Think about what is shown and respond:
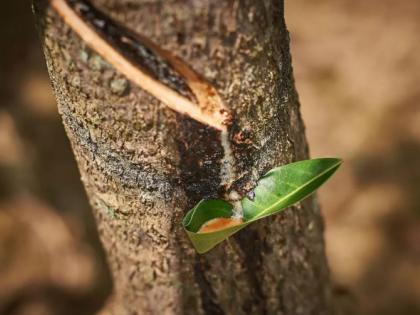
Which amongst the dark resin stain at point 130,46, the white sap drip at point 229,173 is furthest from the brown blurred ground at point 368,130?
the dark resin stain at point 130,46

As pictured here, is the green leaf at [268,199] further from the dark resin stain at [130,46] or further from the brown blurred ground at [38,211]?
the brown blurred ground at [38,211]

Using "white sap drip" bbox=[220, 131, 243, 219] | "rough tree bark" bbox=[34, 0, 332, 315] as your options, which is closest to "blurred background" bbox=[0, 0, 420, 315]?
"rough tree bark" bbox=[34, 0, 332, 315]

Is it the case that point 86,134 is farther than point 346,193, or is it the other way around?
A: point 346,193

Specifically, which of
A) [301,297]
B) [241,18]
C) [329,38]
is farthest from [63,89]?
[329,38]

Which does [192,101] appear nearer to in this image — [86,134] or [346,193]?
[86,134]

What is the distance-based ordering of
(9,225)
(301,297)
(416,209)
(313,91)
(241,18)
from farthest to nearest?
(313,91), (9,225), (416,209), (301,297), (241,18)

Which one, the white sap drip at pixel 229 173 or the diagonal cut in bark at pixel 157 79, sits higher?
the diagonal cut in bark at pixel 157 79

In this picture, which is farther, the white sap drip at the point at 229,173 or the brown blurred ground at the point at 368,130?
the brown blurred ground at the point at 368,130

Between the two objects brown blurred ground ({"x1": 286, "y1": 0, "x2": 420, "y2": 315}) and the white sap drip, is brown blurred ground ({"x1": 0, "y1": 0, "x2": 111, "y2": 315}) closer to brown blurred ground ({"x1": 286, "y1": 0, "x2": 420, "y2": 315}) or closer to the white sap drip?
brown blurred ground ({"x1": 286, "y1": 0, "x2": 420, "y2": 315})
